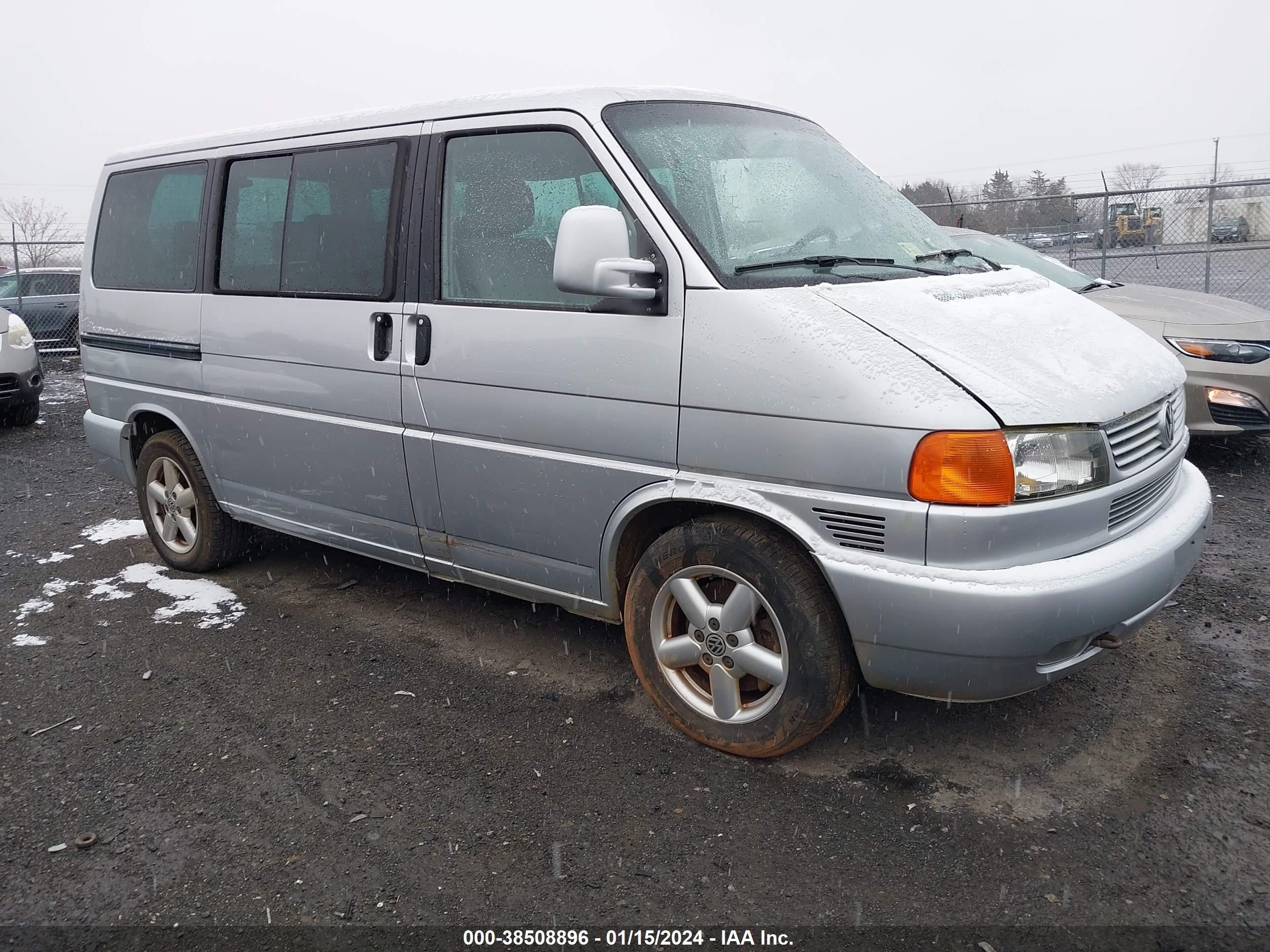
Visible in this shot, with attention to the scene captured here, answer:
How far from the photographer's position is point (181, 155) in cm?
473

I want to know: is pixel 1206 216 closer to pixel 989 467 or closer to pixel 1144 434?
pixel 1144 434

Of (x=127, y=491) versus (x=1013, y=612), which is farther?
(x=127, y=491)

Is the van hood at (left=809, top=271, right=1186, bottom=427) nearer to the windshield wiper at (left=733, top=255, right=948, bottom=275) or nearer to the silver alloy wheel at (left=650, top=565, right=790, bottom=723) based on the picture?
the windshield wiper at (left=733, top=255, right=948, bottom=275)

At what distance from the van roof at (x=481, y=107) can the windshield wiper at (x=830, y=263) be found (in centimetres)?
77

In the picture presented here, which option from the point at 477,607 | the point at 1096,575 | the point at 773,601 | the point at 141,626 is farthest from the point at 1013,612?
the point at 141,626

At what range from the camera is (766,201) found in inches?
132

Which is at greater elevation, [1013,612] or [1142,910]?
[1013,612]

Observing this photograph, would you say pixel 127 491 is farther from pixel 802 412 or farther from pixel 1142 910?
pixel 1142 910

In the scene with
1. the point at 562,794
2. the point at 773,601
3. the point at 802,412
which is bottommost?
the point at 562,794

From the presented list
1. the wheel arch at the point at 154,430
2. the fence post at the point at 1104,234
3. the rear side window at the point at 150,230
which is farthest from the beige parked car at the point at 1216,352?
the fence post at the point at 1104,234

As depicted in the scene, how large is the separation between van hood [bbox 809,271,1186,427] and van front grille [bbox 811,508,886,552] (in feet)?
1.38

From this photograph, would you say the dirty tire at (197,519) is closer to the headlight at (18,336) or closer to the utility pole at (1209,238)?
the headlight at (18,336)

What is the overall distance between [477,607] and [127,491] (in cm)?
398

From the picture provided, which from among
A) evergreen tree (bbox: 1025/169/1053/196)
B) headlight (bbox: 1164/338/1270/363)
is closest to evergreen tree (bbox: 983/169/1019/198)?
evergreen tree (bbox: 1025/169/1053/196)
